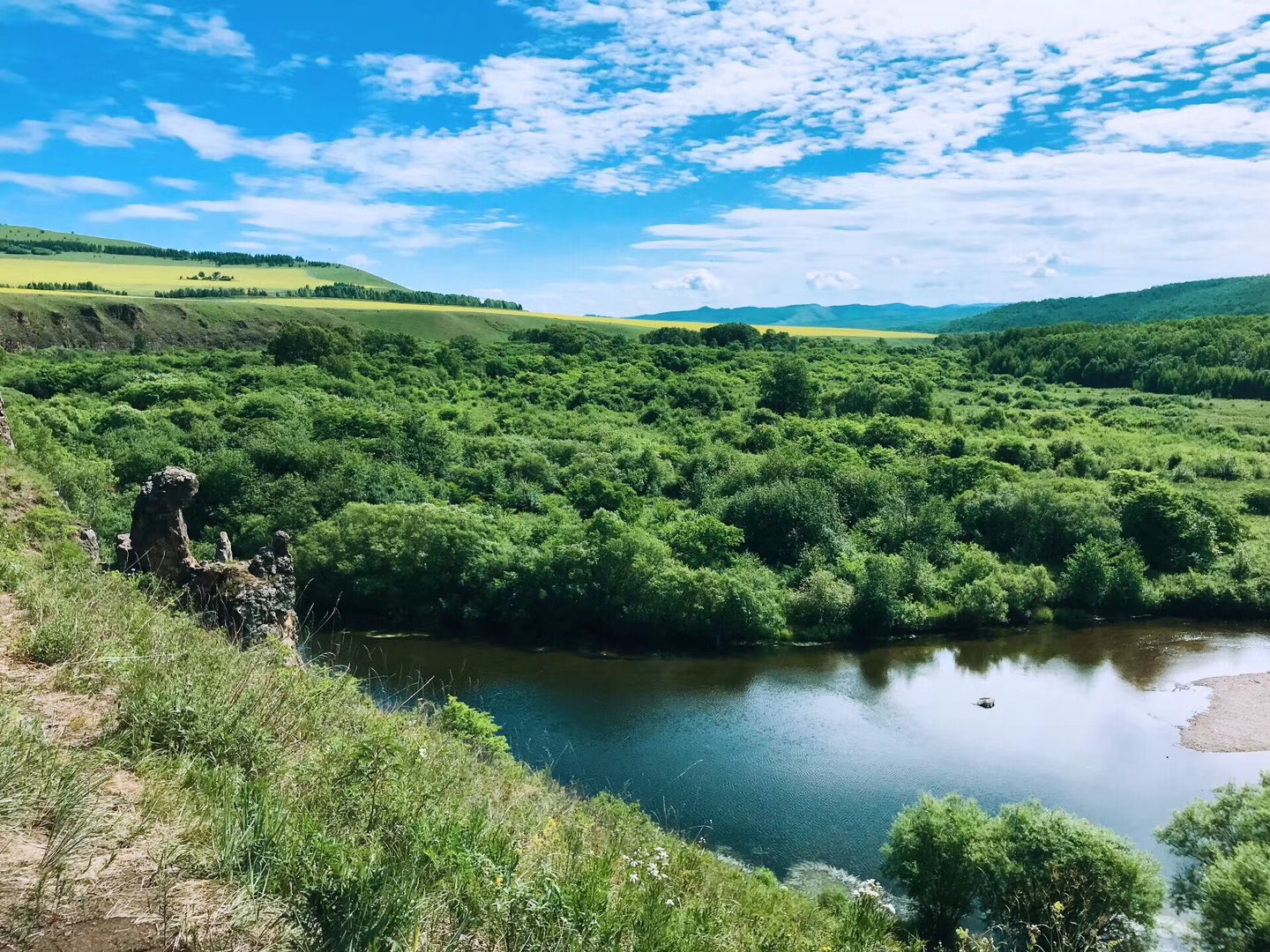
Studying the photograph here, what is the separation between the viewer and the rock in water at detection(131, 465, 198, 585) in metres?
16.7

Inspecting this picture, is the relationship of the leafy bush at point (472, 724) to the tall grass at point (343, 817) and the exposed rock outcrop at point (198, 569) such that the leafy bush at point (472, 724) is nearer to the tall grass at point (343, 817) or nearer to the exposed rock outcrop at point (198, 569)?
the exposed rock outcrop at point (198, 569)

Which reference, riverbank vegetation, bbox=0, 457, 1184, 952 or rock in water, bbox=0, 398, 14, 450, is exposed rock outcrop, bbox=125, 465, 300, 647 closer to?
rock in water, bbox=0, 398, 14, 450

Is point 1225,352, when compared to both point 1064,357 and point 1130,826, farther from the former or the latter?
point 1130,826

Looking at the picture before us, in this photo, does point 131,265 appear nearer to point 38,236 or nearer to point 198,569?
point 38,236

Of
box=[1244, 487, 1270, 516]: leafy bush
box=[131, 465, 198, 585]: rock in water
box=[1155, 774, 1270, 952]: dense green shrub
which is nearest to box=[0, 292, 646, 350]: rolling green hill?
box=[131, 465, 198, 585]: rock in water

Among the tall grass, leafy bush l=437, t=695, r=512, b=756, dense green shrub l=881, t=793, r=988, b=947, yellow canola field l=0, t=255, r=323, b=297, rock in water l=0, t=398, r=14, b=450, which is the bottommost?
dense green shrub l=881, t=793, r=988, b=947

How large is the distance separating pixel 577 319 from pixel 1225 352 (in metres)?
106

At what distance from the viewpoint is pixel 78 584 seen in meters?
7.92

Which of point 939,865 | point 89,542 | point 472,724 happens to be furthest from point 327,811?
point 939,865

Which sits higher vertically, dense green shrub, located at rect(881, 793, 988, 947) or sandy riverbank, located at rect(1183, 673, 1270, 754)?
dense green shrub, located at rect(881, 793, 988, 947)

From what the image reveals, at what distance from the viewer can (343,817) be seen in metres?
5.00

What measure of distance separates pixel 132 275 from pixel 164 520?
140616 mm

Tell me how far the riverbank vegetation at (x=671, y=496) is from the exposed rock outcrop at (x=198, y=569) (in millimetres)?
4088

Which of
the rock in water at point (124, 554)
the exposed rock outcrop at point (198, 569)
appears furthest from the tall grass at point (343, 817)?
the rock in water at point (124, 554)
